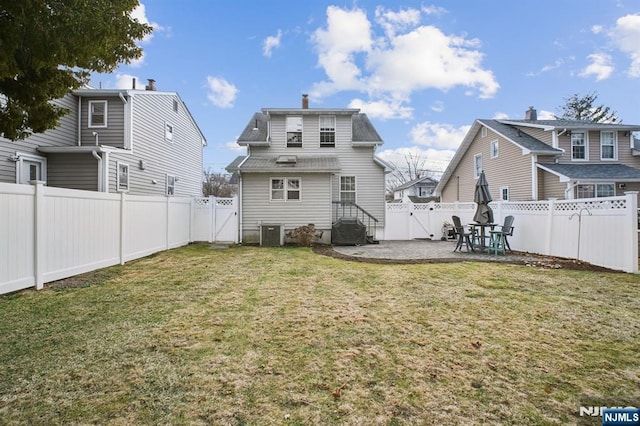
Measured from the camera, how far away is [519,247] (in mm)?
11133

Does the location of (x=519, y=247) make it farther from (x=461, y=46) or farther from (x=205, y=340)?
(x=205, y=340)

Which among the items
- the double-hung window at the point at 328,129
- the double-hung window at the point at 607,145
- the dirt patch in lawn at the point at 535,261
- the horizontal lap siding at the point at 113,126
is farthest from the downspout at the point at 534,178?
the horizontal lap siding at the point at 113,126

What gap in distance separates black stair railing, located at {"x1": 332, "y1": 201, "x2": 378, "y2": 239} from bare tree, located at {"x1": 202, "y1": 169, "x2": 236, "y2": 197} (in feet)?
74.6

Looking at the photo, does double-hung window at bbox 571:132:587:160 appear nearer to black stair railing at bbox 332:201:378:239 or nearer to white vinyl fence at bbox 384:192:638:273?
white vinyl fence at bbox 384:192:638:273

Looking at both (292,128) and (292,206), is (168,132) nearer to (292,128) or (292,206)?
(292,128)

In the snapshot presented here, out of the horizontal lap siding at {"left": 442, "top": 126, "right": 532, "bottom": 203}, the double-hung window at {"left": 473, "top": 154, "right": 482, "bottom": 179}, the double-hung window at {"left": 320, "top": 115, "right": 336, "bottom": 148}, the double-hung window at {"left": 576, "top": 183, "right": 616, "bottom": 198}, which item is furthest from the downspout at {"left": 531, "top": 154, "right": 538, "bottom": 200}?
the double-hung window at {"left": 320, "top": 115, "right": 336, "bottom": 148}

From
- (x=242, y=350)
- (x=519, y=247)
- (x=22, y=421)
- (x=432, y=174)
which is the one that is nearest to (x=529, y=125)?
(x=519, y=247)

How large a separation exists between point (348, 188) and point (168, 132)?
32.1ft

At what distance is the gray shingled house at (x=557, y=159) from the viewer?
15.2m

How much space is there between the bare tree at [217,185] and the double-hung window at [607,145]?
30.5 meters

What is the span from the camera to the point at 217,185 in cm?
3809

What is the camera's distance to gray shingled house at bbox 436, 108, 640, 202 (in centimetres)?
1522

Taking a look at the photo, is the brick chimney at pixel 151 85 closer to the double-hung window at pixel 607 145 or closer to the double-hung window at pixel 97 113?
the double-hung window at pixel 97 113

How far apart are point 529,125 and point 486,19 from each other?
726 cm
